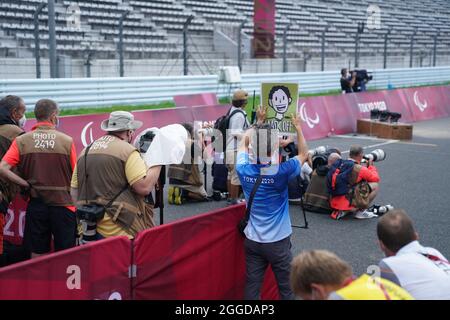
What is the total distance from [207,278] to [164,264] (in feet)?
1.71

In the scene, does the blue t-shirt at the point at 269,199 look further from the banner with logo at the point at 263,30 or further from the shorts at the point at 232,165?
the banner with logo at the point at 263,30

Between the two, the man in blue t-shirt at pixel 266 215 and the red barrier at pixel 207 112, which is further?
the red barrier at pixel 207 112

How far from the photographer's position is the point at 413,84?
103ft

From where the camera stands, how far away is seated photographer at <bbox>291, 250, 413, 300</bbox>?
2.63 meters

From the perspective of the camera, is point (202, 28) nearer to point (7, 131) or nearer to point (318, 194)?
point (318, 194)

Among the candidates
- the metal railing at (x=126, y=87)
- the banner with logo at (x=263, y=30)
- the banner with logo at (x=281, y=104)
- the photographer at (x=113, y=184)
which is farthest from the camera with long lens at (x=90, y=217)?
the banner with logo at (x=263, y=30)

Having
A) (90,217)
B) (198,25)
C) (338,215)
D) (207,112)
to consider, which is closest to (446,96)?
(207,112)

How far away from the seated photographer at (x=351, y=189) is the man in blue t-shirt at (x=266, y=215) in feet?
12.4

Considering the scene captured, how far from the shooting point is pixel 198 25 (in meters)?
30.1

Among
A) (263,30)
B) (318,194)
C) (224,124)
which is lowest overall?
(318,194)

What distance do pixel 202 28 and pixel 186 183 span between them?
2210cm

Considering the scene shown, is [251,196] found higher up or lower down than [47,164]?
lower down

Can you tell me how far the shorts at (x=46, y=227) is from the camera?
5.15m
